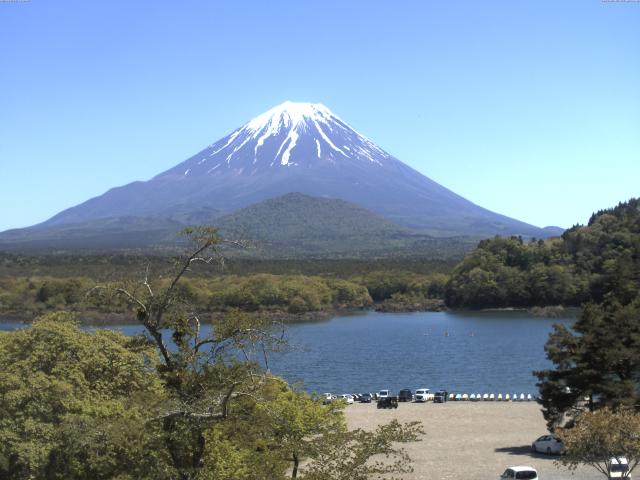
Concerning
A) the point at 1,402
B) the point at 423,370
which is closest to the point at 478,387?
the point at 423,370

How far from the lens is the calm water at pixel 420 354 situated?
33.3m

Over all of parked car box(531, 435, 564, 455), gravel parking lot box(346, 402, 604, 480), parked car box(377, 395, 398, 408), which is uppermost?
parked car box(531, 435, 564, 455)

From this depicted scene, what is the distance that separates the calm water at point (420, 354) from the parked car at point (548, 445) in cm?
835

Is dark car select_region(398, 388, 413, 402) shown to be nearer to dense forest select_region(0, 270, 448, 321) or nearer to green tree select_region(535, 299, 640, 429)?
green tree select_region(535, 299, 640, 429)

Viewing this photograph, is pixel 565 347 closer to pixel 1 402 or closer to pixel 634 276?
pixel 1 402

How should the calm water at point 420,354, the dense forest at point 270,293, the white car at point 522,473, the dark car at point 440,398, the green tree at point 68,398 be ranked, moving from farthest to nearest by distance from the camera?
the dense forest at point 270,293 → the calm water at point 420,354 → the dark car at point 440,398 → the white car at point 522,473 → the green tree at point 68,398

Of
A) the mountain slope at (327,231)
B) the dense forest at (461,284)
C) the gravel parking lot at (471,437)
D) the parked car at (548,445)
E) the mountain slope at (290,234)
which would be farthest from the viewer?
the mountain slope at (290,234)

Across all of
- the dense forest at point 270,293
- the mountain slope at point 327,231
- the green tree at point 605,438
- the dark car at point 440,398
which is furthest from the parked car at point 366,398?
the mountain slope at point 327,231

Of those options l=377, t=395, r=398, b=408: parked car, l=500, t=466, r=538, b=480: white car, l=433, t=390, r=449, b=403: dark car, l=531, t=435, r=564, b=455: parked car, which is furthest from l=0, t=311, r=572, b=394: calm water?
l=500, t=466, r=538, b=480: white car

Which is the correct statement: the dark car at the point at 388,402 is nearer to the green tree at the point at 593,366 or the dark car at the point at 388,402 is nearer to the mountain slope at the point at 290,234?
the green tree at the point at 593,366

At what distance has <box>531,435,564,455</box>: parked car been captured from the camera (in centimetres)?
1781

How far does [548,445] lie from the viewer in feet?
58.6

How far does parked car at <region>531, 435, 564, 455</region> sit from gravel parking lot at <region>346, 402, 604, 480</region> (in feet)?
0.80

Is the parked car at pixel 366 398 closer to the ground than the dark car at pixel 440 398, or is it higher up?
closer to the ground
